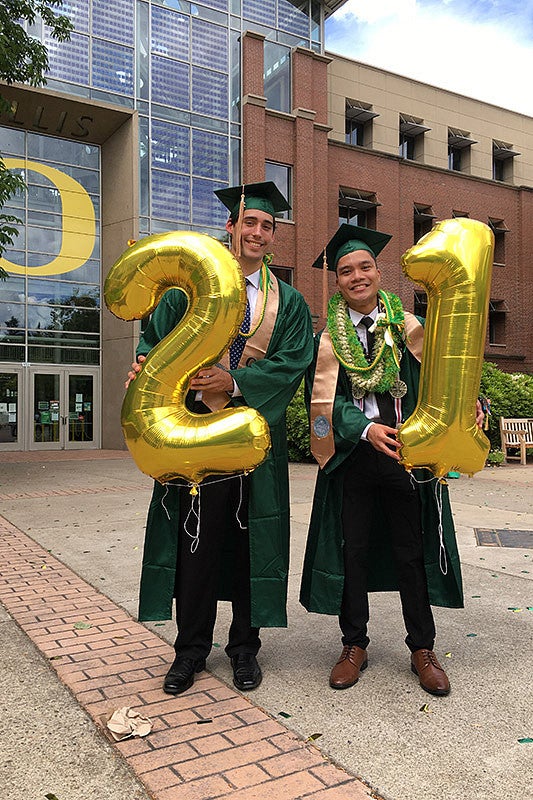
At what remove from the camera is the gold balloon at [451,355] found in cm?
282

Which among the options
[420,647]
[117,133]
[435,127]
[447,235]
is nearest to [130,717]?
[420,647]

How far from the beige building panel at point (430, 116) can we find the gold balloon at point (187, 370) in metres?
22.7

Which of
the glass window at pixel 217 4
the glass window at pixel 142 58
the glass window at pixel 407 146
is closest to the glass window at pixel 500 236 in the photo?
the glass window at pixel 407 146

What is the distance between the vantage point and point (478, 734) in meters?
2.59

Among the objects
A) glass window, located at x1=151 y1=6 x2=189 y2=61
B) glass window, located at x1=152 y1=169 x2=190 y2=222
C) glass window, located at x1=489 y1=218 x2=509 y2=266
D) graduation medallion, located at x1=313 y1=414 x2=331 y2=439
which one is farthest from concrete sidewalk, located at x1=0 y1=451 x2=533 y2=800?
glass window, located at x1=489 y1=218 x2=509 y2=266

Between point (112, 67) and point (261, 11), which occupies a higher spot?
point (261, 11)

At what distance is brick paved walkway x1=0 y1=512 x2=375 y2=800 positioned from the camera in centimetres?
224

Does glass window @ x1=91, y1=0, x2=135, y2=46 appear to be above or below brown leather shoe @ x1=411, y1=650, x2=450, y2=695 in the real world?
above

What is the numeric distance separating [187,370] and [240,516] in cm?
78

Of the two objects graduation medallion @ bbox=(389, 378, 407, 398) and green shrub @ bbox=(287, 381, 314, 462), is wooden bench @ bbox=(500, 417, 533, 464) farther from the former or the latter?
graduation medallion @ bbox=(389, 378, 407, 398)

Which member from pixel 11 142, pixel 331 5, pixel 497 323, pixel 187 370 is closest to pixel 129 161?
pixel 11 142

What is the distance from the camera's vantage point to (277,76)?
71.9ft

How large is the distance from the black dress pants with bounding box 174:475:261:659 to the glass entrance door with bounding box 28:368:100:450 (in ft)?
58.9

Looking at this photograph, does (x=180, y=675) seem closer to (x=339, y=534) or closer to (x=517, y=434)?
(x=339, y=534)
